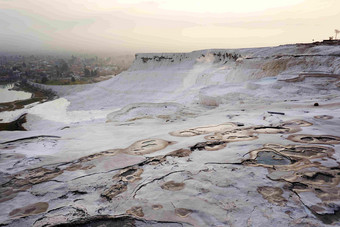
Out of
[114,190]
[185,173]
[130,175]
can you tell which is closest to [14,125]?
[130,175]

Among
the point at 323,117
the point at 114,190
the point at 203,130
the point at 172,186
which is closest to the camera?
the point at 172,186

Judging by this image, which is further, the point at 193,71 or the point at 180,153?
the point at 193,71

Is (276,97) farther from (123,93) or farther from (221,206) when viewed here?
(123,93)

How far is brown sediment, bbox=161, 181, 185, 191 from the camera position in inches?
116

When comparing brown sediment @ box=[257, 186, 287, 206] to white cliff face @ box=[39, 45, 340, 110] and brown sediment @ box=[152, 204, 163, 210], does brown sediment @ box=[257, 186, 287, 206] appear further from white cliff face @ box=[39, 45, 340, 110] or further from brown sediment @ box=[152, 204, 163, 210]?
white cliff face @ box=[39, 45, 340, 110]

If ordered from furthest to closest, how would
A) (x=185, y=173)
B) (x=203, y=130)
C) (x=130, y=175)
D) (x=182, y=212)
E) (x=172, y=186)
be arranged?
1. (x=203, y=130)
2. (x=130, y=175)
3. (x=185, y=173)
4. (x=172, y=186)
5. (x=182, y=212)

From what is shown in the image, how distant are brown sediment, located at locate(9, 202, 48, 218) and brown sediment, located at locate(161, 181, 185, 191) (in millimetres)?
1536

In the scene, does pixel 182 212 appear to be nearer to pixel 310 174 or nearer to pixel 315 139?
pixel 310 174

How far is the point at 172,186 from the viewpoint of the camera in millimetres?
3018

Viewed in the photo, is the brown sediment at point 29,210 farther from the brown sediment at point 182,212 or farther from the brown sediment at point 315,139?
the brown sediment at point 315,139

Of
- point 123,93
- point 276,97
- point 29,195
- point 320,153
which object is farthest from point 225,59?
point 29,195

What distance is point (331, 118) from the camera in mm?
5387

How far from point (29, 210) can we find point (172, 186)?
1.83 meters

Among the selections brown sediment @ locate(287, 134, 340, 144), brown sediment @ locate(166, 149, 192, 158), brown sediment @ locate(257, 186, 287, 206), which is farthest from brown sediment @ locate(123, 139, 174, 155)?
brown sediment @ locate(287, 134, 340, 144)
